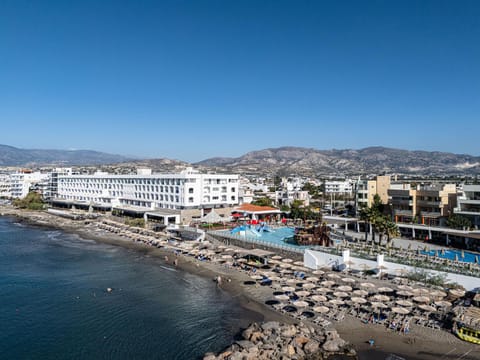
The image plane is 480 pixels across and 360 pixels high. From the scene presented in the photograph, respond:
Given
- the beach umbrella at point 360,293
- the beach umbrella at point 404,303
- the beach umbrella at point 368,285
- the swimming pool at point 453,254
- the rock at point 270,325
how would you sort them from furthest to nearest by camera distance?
the swimming pool at point 453,254
the beach umbrella at point 368,285
the beach umbrella at point 360,293
the beach umbrella at point 404,303
the rock at point 270,325

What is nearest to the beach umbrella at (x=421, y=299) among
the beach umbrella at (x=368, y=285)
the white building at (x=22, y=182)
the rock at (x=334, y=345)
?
the beach umbrella at (x=368, y=285)

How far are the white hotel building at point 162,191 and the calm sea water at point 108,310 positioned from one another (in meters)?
25.8

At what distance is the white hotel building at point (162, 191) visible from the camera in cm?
7362

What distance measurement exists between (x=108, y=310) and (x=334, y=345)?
18930mm

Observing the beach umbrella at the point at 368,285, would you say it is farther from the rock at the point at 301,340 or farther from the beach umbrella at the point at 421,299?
the rock at the point at 301,340

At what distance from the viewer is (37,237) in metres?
65.1

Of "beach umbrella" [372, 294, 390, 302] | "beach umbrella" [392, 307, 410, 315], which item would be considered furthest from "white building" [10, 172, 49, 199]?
"beach umbrella" [392, 307, 410, 315]

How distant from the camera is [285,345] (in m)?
22.6

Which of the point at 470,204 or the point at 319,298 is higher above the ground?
the point at 470,204

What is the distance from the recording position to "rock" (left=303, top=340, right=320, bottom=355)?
2217cm

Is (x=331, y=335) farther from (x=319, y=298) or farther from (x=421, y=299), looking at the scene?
(x=421, y=299)

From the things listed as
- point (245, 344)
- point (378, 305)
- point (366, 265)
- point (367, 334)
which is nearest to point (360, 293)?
point (378, 305)

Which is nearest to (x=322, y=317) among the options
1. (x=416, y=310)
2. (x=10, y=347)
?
(x=416, y=310)

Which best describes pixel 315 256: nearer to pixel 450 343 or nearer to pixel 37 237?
pixel 450 343
